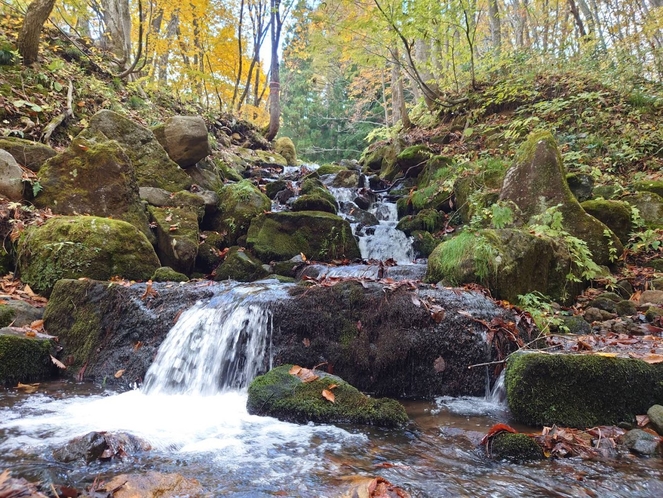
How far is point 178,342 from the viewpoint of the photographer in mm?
4805

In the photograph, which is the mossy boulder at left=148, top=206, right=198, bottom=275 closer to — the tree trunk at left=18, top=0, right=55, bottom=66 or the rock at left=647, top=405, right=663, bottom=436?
the tree trunk at left=18, top=0, right=55, bottom=66

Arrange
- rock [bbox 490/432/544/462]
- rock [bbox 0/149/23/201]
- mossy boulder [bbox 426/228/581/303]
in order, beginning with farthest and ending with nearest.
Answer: rock [bbox 0/149/23/201] → mossy boulder [bbox 426/228/581/303] → rock [bbox 490/432/544/462]

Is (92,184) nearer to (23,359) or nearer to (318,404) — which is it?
(23,359)

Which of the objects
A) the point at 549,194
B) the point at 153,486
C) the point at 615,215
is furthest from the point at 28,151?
the point at 615,215

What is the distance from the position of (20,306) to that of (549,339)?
6236 mm

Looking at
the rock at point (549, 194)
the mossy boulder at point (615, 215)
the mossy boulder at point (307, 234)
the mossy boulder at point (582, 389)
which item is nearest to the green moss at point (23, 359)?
the mossy boulder at point (307, 234)

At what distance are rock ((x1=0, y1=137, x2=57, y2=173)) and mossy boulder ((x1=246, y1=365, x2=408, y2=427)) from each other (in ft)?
21.8

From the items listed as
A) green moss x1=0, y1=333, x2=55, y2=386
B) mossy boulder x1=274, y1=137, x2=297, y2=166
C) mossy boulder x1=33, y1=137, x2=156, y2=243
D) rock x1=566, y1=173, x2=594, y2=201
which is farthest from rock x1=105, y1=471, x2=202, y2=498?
mossy boulder x1=274, y1=137, x2=297, y2=166

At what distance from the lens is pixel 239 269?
24.7 ft

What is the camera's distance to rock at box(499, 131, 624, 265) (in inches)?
275

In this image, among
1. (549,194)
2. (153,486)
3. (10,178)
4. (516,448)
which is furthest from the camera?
(549,194)

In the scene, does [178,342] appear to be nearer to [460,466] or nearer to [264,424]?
[264,424]

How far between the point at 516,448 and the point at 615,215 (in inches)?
250

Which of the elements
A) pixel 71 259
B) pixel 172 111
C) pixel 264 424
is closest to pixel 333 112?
pixel 172 111
